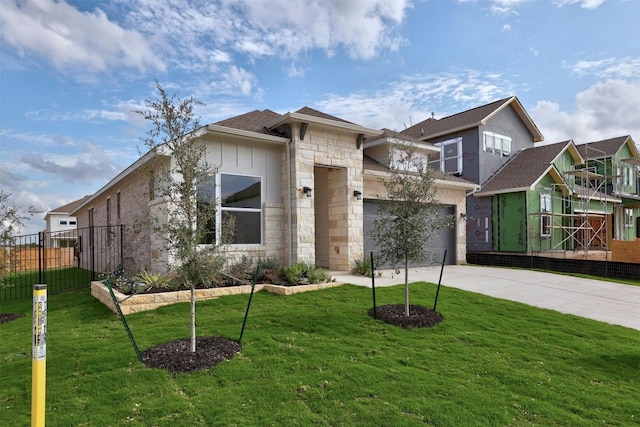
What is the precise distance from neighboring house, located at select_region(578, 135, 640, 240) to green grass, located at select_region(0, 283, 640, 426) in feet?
78.4

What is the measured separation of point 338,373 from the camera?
4.50 metres

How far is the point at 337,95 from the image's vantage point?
14.4 m

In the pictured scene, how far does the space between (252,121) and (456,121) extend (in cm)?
1442

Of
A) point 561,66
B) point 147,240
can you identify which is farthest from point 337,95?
point 147,240

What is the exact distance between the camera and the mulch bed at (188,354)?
461 centimetres

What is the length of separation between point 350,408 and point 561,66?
42.1 feet

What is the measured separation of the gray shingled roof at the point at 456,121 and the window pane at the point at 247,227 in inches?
535

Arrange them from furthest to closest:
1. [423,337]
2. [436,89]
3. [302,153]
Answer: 1. [436,89]
2. [302,153]
3. [423,337]

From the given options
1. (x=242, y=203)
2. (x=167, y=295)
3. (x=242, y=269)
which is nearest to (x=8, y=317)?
(x=167, y=295)

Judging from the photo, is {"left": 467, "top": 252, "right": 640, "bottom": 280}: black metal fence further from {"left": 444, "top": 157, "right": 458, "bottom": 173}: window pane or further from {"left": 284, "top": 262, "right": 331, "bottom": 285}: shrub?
{"left": 284, "top": 262, "right": 331, "bottom": 285}: shrub

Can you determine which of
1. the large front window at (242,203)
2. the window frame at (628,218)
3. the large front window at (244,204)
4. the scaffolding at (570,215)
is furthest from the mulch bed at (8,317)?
the window frame at (628,218)

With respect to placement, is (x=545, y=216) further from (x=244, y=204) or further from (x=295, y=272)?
(x=244, y=204)

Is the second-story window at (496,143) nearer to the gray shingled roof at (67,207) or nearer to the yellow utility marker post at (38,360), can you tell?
the yellow utility marker post at (38,360)

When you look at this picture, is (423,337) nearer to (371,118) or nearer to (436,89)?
(436,89)
